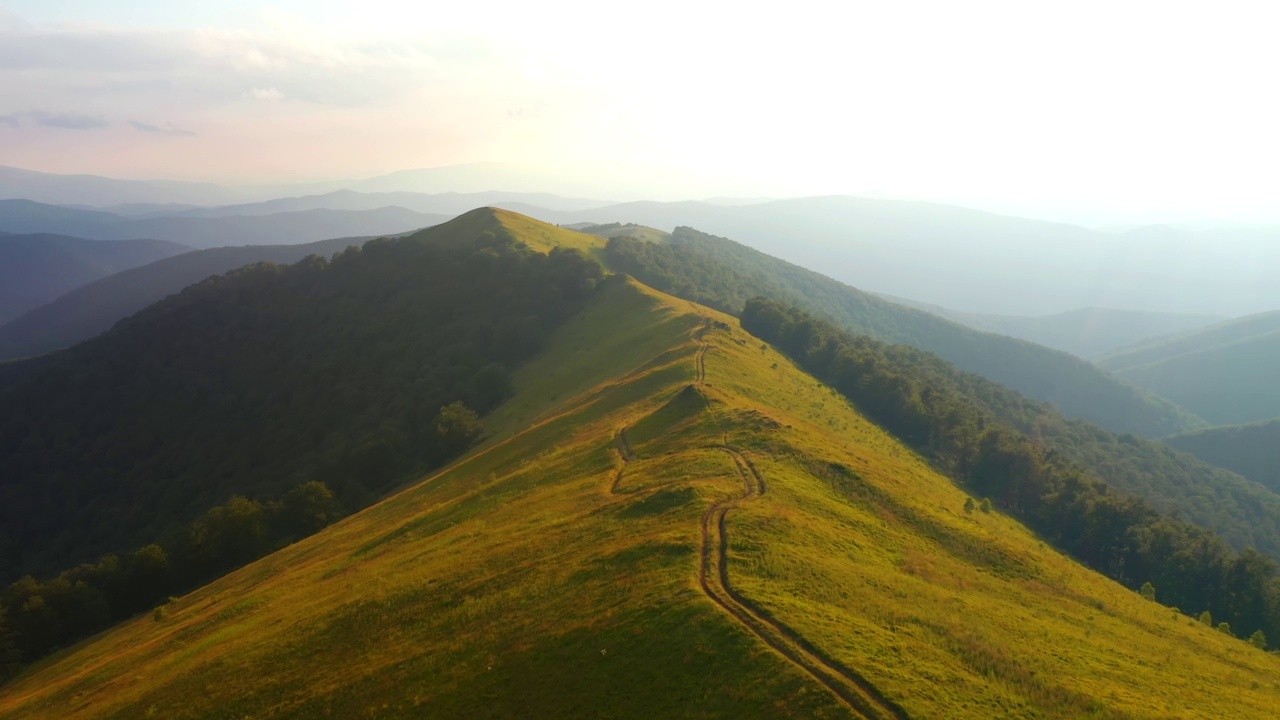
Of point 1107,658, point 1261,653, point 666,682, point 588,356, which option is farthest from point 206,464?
point 1261,653

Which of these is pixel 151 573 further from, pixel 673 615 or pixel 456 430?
pixel 673 615

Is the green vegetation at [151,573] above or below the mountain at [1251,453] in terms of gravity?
above

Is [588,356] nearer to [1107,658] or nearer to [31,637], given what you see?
[31,637]

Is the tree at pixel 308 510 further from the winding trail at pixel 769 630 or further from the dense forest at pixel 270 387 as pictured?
the winding trail at pixel 769 630

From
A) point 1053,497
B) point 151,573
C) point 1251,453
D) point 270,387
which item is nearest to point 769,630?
point 1053,497

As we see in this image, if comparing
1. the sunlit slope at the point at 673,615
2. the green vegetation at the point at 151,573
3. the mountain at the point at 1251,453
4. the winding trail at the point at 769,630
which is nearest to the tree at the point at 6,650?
the green vegetation at the point at 151,573

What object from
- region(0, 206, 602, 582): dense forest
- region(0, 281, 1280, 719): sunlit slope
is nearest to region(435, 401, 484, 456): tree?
region(0, 206, 602, 582): dense forest

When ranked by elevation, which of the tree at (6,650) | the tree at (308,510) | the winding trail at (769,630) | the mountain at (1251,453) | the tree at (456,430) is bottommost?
the mountain at (1251,453)
